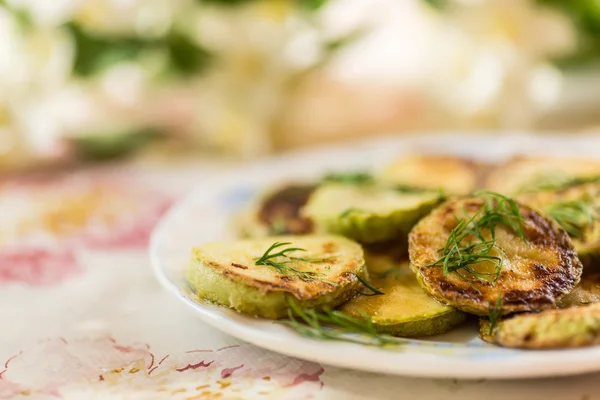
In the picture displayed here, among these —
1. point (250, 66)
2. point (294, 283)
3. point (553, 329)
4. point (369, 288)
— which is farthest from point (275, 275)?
point (250, 66)

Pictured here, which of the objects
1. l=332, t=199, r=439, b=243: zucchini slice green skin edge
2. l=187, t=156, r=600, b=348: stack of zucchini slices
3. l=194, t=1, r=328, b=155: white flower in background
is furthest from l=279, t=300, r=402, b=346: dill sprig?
l=194, t=1, r=328, b=155: white flower in background

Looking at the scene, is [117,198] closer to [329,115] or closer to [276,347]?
[329,115]

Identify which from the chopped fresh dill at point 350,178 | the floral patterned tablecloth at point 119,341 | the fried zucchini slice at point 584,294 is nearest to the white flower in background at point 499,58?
the chopped fresh dill at point 350,178

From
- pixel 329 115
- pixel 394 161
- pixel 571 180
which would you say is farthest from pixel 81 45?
pixel 571 180

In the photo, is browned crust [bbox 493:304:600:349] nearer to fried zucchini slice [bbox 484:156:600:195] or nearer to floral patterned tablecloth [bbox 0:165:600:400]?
floral patterned tablecloth [bbox 0:165:600:400]

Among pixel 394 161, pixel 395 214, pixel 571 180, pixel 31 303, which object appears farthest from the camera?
pixel 394 161

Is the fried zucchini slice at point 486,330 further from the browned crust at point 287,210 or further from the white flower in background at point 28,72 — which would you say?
the white flower in background at point 28,72

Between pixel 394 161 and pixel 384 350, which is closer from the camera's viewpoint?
pixel 384 350
